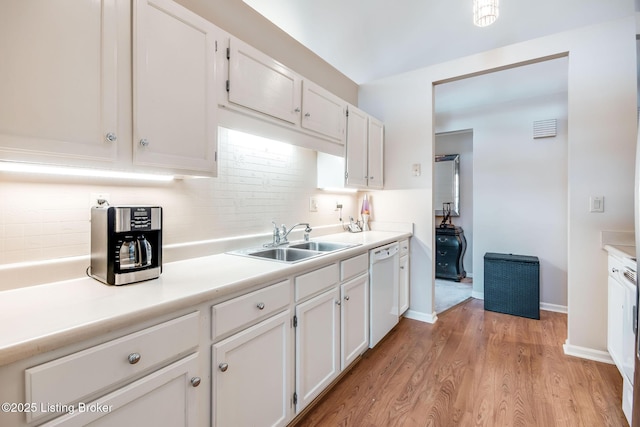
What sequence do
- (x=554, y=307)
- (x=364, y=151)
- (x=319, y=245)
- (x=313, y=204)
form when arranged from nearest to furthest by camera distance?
(x=319, y=245)
(x=313, y=204)
(x=364, y=151)
(x=554, y=307)

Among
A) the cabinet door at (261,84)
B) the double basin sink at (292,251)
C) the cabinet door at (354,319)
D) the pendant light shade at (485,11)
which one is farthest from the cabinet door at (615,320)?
the cabinet door at (261,84)

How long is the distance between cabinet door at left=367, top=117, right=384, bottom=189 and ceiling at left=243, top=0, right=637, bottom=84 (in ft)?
2.11

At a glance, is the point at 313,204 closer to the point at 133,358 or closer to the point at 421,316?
the point at 421,316

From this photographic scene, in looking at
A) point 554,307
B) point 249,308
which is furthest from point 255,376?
point 554,307

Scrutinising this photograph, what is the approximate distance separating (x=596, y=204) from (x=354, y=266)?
199 centimetres

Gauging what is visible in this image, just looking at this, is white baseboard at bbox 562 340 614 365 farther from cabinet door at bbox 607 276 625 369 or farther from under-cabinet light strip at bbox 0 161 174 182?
under-cabinet light strip at bbox 0 161 174 182

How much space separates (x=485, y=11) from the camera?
1699 mm

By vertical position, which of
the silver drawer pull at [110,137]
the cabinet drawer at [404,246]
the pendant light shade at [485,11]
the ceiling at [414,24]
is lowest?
the cabinet drawer at [404,246]

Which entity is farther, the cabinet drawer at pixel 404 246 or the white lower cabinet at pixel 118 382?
A: the cabinet drawer at pixel 404 246

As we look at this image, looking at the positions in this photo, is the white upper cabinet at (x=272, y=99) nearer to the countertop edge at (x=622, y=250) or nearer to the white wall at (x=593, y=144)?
the white wall at (x=593, y=144)

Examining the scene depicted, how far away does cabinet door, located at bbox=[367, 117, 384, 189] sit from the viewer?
9.77ft

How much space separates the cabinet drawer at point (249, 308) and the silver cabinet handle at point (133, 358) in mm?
272

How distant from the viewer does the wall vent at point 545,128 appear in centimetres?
343

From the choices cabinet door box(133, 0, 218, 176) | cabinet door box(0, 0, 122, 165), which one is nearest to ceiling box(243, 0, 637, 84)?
cabinet door box(133, 0, 218, 176)
